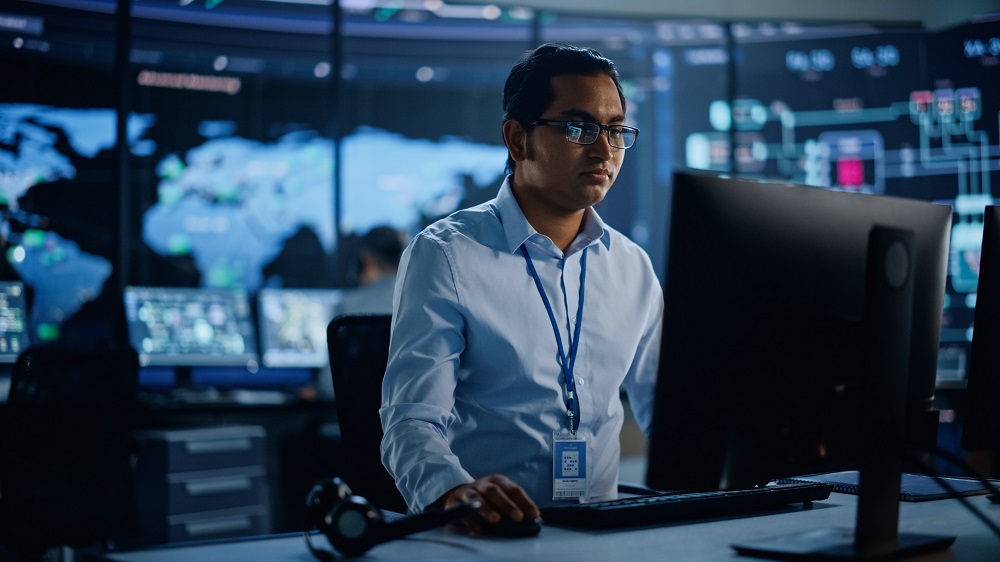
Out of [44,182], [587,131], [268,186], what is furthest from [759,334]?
[268,186]

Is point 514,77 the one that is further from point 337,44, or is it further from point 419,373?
point 337,44

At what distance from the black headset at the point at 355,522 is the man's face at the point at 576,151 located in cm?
86

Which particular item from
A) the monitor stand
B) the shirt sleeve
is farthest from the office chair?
the monitor stand

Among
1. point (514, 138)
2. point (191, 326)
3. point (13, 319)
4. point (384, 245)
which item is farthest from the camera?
point (191, 326)

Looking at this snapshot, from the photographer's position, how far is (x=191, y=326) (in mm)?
4777

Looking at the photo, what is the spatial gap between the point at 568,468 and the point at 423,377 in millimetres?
354

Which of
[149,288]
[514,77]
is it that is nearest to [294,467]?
[149,288]

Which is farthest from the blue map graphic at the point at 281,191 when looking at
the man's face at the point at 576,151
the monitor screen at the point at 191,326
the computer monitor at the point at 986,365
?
the computer monitor at the point at 986,365

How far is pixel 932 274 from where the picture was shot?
142 cm

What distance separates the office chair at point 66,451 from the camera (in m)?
3.21

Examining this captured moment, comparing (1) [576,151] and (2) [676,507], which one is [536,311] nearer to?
(1) [576,151]

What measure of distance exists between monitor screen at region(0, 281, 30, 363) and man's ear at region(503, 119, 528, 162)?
313cm

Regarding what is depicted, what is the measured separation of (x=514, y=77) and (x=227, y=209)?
5.43 metres

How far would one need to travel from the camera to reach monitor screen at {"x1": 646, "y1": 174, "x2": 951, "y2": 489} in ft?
3.86
